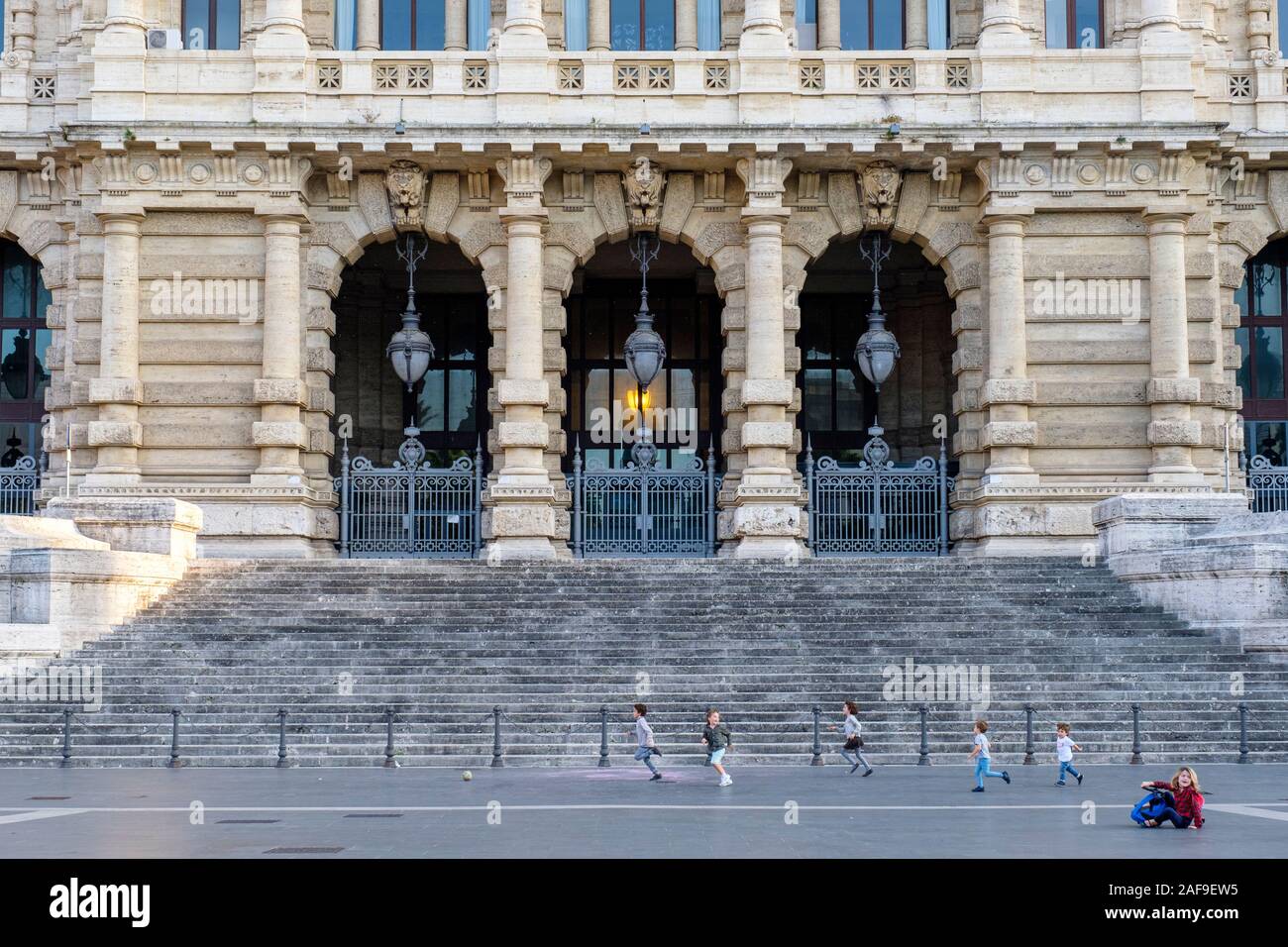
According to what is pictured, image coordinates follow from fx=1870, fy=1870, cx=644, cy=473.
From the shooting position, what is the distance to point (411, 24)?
119 feet

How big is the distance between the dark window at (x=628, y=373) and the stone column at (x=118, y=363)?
373 inches

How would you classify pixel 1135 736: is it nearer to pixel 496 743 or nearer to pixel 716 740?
pixel 716 740

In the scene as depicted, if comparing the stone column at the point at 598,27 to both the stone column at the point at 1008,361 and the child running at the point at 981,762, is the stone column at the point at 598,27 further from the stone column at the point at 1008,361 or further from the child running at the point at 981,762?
the child running at the point at 981,762

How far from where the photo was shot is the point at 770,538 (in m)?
32.7

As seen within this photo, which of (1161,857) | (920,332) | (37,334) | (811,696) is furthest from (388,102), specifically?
(1161,857)

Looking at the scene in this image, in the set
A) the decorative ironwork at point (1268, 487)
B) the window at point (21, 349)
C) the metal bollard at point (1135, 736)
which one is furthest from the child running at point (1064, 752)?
the window at point (21, 349)

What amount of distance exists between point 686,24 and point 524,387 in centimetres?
810

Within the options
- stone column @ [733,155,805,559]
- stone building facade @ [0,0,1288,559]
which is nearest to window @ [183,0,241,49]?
stone building facade @ [0,0,1288,559]

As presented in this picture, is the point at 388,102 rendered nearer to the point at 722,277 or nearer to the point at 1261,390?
the point at 722,277

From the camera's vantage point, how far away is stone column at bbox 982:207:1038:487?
33.3 metres

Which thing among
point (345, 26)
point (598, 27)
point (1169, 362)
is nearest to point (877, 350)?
point (1169, 362)

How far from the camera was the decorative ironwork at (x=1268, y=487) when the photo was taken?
3538 centimetres

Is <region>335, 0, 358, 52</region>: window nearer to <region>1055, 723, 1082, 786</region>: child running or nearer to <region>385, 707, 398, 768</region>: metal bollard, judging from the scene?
<region>385, 707, 398, 768</region>: metal bollard

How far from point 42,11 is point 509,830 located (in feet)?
86.7
